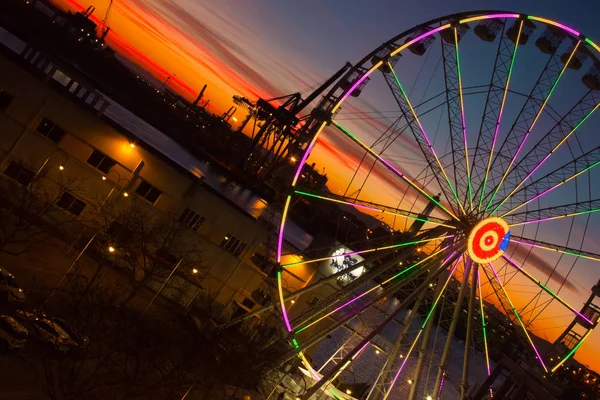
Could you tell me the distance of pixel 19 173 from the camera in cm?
2664

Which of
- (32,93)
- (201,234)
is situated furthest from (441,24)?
(32,93)

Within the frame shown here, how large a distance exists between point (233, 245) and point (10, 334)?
49.5 feet

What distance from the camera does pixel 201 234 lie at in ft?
97.9

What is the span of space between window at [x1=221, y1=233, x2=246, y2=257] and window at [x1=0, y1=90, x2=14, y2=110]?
1430 centimetres

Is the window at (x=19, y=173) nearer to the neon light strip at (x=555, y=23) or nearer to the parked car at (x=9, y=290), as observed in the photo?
the parked car at (x=9, y=290)

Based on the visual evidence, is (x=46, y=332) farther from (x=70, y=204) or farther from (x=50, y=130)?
(x=50, y=130)

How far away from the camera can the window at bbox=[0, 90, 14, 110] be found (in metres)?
25.8

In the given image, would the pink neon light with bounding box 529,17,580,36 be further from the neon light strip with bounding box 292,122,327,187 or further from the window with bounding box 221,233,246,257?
the window with bounding box 221,233,246,257

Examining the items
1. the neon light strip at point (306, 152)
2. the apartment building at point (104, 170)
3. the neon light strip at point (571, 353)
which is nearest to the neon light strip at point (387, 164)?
the neon light strip at point (306, 152)

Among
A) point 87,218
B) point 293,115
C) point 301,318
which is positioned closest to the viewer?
point 301,318

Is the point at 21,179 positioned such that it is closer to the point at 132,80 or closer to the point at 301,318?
the point at 301,318

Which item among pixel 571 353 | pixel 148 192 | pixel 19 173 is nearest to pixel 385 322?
pixel 571 353

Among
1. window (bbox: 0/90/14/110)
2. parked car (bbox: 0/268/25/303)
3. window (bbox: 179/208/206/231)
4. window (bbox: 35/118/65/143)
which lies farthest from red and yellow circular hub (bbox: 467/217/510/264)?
window (bbox: 0/90/14/110)

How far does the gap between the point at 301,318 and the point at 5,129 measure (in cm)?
1944
